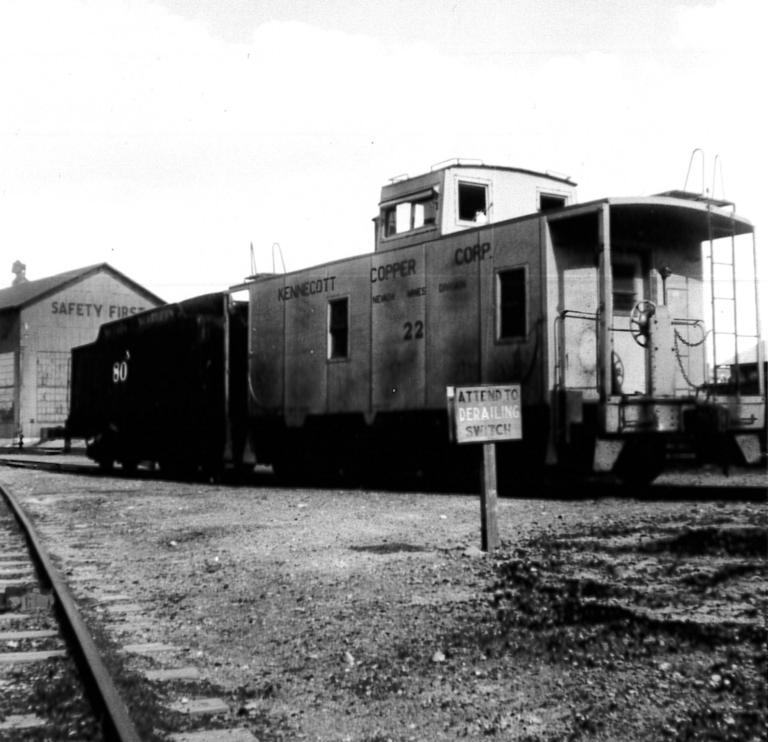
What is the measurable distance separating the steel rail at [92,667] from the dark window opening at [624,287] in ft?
25.2

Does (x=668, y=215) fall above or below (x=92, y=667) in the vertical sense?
above

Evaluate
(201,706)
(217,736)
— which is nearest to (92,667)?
(201,706)

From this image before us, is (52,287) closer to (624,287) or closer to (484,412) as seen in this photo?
(624,287)

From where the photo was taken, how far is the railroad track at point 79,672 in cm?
392

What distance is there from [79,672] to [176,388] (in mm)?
14357

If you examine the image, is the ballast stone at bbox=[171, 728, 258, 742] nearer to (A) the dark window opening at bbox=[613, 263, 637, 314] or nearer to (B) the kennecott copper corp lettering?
(A) the dark window opening at bbox=[613, 263, 637, 314]

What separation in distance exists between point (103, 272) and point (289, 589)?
4702 cm

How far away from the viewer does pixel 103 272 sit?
168 ft

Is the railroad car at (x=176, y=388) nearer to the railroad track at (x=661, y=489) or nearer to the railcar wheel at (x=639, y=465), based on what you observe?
the railroad track at (x=661, y=489)

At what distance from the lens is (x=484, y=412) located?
8.44 m

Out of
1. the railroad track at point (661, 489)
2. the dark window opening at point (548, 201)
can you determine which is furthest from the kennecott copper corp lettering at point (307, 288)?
the dark window opening at point (548, 201)

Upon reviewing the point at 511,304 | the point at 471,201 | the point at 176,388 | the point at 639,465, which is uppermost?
the point at 471,201

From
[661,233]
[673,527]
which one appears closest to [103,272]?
[661,233]

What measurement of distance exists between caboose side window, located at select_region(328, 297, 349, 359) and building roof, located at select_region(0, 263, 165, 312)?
36.2 meters
